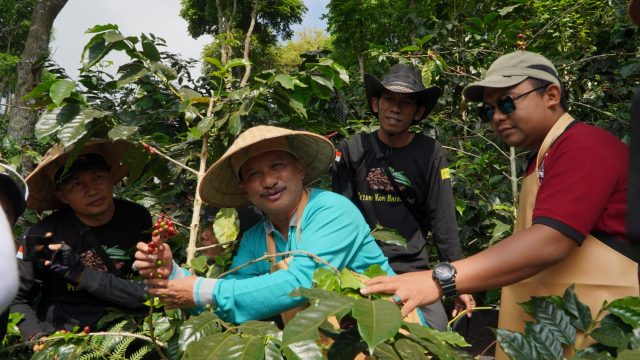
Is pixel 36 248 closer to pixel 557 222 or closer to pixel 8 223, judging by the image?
pixel 8 223

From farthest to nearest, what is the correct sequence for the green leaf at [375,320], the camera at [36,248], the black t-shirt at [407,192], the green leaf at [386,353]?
1. the black t-shirt at [407,192]
2. the camera at [36,248]
3. the green leaf at [386,353]
4. the green leaf at [375,320]

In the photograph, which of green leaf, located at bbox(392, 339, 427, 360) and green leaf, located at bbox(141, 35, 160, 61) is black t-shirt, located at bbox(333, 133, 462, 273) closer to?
green leaf, located at bbox(141, 35, 160, 61)

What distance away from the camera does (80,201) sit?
2.29 m

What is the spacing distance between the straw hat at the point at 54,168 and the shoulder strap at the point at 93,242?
201 millimetres

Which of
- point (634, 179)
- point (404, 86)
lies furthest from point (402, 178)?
point (634, 179)

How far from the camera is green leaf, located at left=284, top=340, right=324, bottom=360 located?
3.41 ft

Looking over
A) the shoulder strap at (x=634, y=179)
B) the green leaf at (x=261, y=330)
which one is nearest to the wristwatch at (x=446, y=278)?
the green leaf at (x=261, y=330)

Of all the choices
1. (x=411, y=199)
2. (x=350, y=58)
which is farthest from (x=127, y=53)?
(x=350, y=58)

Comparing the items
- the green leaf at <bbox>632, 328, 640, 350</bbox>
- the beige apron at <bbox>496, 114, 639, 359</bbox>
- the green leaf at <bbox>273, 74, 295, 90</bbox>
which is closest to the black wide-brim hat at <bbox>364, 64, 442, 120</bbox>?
the green leaf at <bbox>273, 74, 295, 90</bbox>

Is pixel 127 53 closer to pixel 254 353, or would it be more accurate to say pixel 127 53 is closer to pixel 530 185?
pixel 254 353

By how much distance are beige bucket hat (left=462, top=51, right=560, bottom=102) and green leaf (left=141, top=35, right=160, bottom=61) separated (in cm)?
130

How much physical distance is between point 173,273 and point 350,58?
15.7m

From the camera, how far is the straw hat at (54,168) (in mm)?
2127

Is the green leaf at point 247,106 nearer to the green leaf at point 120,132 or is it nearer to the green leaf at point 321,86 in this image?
the green leaf at point 321,86
